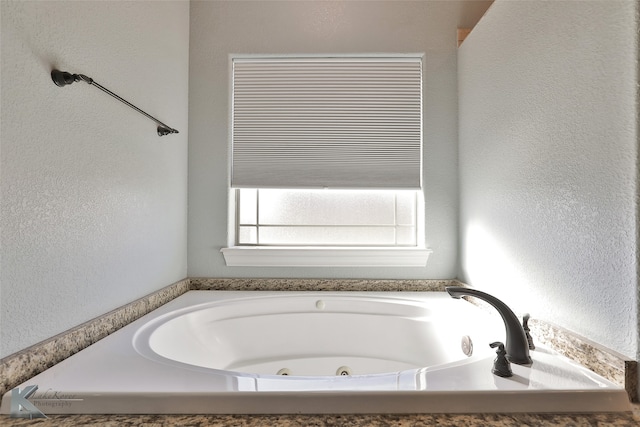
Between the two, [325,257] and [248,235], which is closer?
[325,257]

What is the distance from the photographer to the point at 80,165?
1147mm

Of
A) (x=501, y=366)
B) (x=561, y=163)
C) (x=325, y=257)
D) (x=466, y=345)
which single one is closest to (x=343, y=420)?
(x=501, y=366)

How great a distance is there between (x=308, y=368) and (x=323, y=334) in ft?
0.58

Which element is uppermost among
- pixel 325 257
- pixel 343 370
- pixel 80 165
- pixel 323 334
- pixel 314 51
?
pixel 314 51

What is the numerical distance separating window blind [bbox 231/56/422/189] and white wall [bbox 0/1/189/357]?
470mm

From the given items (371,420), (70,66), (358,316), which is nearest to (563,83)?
(371,420)

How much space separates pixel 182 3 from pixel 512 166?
1.94 metres

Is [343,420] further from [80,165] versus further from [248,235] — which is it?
[248,235]

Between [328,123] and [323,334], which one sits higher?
[328,123]

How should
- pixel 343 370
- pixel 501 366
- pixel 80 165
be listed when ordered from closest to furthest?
pixel 501 366 → pixel 80 165 → pixel 343 370

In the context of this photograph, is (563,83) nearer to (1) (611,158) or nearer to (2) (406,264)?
(1) (611,158)

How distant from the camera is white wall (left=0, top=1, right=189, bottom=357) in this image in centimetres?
91

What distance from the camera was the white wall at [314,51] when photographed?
2.07 meters

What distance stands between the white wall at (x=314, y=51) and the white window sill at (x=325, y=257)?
4cm
